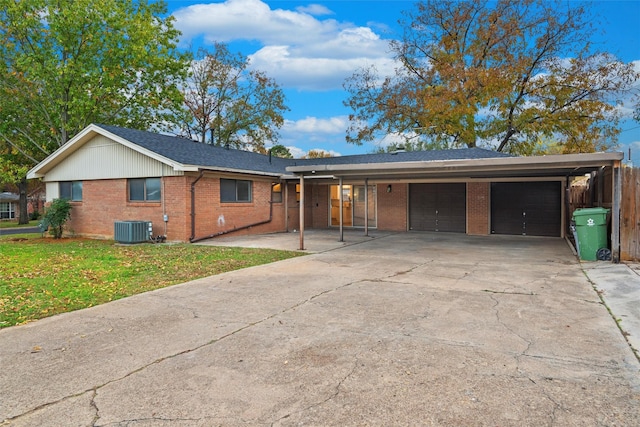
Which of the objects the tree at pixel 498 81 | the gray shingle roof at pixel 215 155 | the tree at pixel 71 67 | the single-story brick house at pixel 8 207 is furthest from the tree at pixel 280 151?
the single-story brick house at pixel 8 207

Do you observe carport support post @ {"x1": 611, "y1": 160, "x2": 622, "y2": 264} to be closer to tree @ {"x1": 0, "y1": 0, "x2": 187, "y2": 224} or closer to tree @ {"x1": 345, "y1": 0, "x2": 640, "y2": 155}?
tree @ {"x1": 345, "y1": 0, "x2": 640, "y2": 155}

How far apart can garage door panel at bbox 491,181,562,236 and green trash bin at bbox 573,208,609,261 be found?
20.7 feet

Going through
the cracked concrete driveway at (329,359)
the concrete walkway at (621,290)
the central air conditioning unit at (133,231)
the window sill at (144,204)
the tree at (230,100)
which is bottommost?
the cracked concrete driveway at (329,359)

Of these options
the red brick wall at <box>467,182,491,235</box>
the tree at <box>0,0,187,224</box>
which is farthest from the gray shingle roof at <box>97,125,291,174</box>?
the red brick wall at <box>467,182,491,235</box>

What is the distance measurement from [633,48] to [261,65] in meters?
26.1

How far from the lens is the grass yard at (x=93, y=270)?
595 cm

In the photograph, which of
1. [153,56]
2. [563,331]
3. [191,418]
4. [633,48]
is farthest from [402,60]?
[191,418]

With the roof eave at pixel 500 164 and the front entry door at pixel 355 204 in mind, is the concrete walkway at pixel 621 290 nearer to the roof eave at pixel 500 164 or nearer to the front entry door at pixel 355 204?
the roof eave at pixel 500 164

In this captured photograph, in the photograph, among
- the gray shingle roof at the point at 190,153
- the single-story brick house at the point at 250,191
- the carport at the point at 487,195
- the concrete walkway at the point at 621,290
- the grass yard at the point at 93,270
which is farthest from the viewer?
the gray shingle roof at the point at 190,153

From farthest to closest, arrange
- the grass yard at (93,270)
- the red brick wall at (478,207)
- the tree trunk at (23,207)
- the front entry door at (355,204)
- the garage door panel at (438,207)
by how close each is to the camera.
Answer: the tree trunk at (23,207) < the front entry door at (355,204) < the garage door panel at (438,207) < the red brick wall at (478,207) < the grass yard at (93,270)

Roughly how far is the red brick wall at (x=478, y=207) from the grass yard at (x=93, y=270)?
889 cm

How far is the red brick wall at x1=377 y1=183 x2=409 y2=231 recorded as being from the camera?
1792 cm

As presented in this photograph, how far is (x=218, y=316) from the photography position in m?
5.24

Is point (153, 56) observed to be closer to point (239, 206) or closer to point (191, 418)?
point (239, 206)
